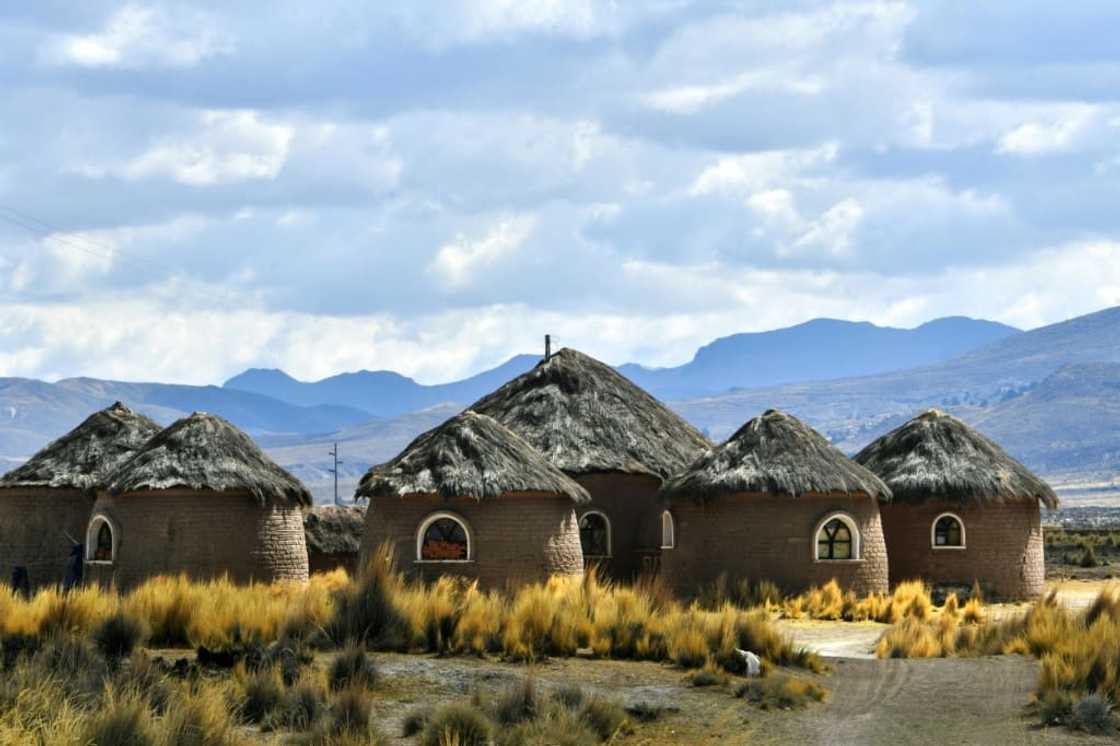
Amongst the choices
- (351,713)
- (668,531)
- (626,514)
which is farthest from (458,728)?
(626,514)

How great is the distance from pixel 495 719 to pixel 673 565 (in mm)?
17996

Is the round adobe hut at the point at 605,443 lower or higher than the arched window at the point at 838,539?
higher

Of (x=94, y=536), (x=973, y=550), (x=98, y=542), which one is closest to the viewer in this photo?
(x=94, y=536)

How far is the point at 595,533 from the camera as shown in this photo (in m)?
36.9

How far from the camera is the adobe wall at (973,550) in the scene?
35.6m

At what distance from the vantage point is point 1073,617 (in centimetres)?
2358

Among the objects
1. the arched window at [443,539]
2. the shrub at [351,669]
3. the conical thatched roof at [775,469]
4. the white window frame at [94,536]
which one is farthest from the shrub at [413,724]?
the white window frame at [94,536]

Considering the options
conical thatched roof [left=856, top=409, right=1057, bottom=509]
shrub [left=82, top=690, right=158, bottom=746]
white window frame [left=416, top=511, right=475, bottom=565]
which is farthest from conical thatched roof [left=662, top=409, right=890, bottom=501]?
shrub [left=82, top=690, right=158, bottom=746]

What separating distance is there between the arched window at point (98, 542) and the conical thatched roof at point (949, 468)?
52.3 feet

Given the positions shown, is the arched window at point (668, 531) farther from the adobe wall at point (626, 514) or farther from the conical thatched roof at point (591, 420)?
the conical thatched roof at point (591, 420)

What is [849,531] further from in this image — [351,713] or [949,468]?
[351,713]

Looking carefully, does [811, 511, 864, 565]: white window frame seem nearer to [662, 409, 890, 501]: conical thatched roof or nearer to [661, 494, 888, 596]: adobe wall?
[661, 494, 888, 596]: adobe wall

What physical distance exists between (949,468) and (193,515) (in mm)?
15419

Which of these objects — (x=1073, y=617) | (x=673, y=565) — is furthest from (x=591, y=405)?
(x=1073, y=617)
